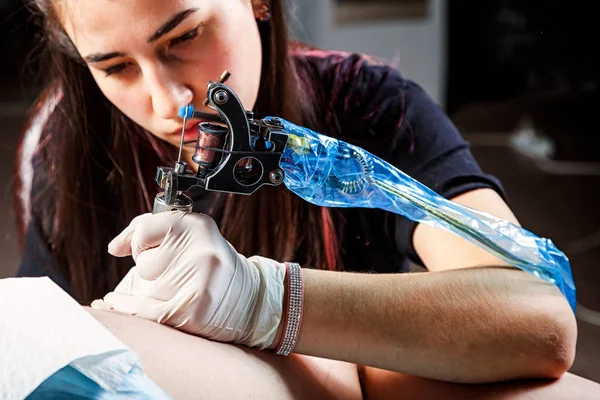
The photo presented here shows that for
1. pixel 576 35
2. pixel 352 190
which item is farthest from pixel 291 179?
pixel 576 35

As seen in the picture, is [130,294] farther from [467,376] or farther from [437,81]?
[437,81]

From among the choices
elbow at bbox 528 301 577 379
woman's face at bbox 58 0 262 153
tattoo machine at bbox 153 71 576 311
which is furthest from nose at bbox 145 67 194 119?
elbow at bbox 528 301 577 379

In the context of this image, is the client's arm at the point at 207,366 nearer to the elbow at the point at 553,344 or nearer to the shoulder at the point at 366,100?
the elbow at the point at 553,344

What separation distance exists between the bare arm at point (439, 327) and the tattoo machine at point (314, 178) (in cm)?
6

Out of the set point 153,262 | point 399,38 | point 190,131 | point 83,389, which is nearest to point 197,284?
point 153,262

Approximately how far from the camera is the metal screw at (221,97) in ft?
2.33

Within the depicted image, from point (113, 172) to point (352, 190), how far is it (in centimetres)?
46

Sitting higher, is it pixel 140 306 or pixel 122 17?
pixel 122 17

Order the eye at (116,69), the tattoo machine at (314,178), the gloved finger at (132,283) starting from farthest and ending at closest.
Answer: the eye at (116,69), the gloved finger at (132,283), the tattoo machine at (314,178)

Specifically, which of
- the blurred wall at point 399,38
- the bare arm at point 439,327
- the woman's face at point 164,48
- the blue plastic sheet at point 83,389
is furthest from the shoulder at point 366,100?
the blurred wall at point 399,38

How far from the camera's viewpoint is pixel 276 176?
0.76 m

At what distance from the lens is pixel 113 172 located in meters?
1.17

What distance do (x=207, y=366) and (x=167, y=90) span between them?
328mm

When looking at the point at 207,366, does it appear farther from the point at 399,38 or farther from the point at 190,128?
the point at 399,38
